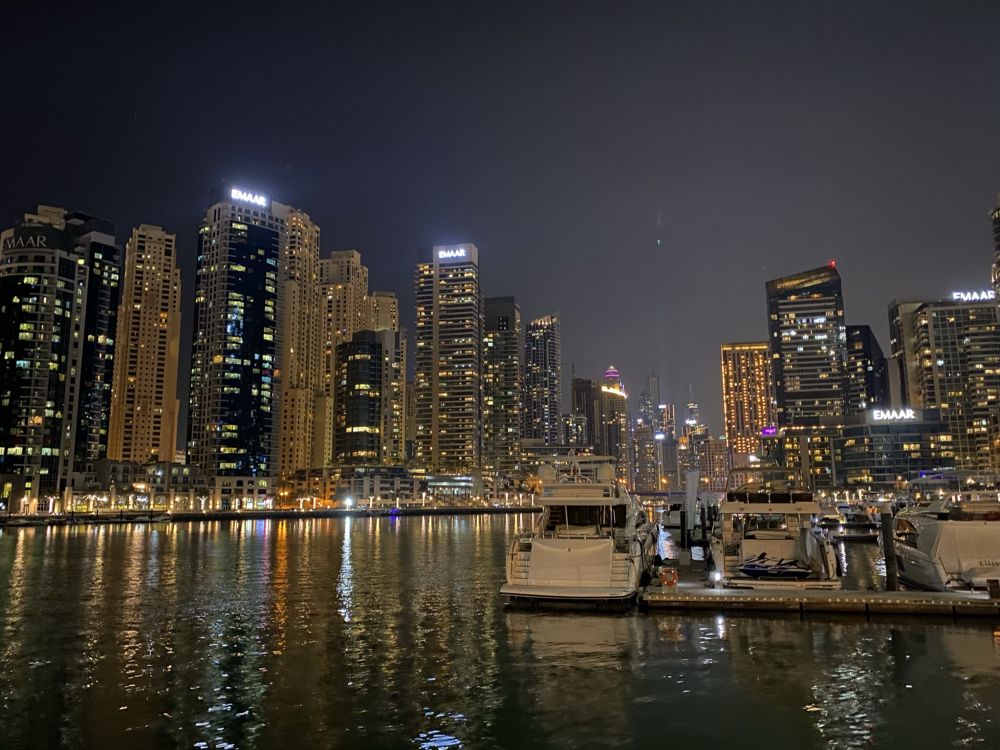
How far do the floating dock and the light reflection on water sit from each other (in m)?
0.92

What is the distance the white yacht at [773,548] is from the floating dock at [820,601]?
1.43 metres

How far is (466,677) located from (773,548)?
19285 millimetres

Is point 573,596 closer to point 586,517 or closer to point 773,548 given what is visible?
point 586,517

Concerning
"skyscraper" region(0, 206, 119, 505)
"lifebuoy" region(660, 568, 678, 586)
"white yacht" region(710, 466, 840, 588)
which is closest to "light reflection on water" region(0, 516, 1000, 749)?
"lifebuoy" region(660, 568, 678, 586)

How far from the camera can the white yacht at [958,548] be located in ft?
92.5

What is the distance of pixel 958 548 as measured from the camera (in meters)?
29.0

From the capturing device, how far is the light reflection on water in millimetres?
14258

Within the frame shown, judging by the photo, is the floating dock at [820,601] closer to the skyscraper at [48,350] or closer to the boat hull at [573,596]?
the boat hull at [573,596]

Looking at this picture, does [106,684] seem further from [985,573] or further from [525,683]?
[985,573]

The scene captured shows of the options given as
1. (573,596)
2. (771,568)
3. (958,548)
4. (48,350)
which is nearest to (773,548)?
(771,568)

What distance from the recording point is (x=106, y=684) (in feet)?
59.7

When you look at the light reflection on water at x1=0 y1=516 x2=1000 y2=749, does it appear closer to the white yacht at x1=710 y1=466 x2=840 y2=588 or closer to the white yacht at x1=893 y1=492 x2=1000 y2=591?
the white yacht at x1=710 y1=466 x2=840 y2=588

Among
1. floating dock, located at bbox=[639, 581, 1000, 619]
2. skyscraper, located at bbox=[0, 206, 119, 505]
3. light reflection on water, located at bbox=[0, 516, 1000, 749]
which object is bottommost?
light reflection on water, located at bbox=[0, 516, 1000, 749]

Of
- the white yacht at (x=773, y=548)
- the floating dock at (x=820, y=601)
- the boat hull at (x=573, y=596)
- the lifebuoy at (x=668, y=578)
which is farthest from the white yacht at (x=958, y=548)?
the boat hull at (x=573, y=596)
